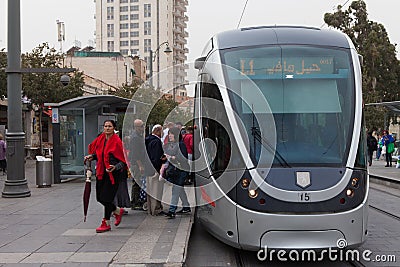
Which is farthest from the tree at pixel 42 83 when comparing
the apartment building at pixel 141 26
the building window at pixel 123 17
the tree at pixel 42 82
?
the building window at pixel 123 17

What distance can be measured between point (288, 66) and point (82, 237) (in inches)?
164

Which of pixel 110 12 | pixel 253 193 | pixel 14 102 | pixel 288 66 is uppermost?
pixel 110 12

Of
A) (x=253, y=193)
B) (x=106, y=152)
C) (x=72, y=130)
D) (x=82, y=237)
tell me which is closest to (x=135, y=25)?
(x=72, y=130)

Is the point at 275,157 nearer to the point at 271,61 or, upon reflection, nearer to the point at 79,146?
the point at 271,61

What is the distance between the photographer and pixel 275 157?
23.3 ft

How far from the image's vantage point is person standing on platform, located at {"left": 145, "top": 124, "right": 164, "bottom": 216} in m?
10.3

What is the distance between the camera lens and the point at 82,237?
8781 mm

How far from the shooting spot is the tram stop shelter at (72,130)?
17.2 meters

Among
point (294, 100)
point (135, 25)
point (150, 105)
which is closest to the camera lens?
point (294, 100)

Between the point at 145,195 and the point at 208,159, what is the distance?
3678 millimetres

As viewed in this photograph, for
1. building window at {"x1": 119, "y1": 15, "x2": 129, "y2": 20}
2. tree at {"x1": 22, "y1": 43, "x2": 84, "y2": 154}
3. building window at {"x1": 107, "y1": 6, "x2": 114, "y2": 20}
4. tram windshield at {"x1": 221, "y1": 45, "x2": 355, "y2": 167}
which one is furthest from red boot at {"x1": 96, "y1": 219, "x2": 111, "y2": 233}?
building window at {"x1": 107, "y1": 6, "x2": 114, "y2": 20}

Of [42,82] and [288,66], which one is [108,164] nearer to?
[288,66]

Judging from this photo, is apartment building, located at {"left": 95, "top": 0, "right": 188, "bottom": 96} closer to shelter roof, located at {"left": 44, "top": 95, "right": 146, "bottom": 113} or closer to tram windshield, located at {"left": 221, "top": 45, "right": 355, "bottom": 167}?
shelter roof, located at {"left": 44, "top": 95, "right": 146, "bottom": 113}

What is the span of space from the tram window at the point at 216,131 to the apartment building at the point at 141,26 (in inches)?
4217
